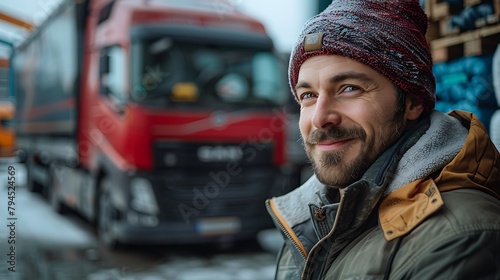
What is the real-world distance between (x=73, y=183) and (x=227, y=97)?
2534mm

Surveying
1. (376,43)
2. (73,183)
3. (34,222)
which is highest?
(376,43)

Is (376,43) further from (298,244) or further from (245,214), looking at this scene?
(245,214)

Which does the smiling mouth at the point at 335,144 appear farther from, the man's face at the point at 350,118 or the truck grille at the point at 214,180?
the truck grille at the point at 214,180

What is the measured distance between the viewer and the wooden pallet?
7.68ft

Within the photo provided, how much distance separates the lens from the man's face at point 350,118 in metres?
1.37

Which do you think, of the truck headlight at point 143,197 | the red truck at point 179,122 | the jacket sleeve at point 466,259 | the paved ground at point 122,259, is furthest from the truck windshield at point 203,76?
the jacket sleeve at point 466,259

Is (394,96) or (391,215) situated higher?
(394,96)

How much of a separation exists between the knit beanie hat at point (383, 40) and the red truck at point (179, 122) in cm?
397

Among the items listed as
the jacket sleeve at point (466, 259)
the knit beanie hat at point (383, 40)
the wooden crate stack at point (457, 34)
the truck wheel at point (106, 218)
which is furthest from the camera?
the truck wheel at point (106, 218)

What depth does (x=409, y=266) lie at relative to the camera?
1106 millimetres

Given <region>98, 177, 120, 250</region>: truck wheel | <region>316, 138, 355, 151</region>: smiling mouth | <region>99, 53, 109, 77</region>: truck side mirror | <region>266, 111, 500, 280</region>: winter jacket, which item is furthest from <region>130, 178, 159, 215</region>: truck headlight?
<region>316, 138, 355, 151</region>: smiling mouth

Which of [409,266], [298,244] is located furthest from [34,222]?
[409,266]

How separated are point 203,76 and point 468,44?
339cm

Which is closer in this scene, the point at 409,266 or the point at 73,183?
the point at 409,266
